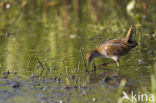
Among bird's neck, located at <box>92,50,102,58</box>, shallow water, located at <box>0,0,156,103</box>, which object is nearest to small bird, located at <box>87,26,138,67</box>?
bird's neck, located at <box>92,50,102,58</box>

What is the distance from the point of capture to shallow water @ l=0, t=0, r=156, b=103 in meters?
5.95

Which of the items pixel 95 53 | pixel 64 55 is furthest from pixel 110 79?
pixel 64 55

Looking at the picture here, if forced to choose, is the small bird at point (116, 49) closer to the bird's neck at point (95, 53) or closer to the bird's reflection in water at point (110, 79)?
the bird's neck at point (95, 53)

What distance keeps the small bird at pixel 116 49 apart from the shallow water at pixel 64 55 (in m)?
0.22

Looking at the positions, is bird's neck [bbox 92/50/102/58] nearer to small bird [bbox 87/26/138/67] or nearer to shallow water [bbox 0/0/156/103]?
small bird [bbox 87/26/138/67]

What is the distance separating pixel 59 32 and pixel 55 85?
17.6ft

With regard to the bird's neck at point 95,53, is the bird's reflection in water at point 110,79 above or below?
below

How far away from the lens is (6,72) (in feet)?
23.6

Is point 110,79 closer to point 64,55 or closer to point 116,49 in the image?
point 116,49

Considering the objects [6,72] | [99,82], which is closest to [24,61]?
[6,72]

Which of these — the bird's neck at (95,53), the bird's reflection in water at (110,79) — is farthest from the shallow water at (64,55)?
the bird's neck at (95,53)

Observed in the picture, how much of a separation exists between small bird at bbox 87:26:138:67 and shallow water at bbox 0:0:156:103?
22cm

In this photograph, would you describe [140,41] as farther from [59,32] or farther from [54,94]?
[54,94]

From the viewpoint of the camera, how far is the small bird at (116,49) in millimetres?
7645
